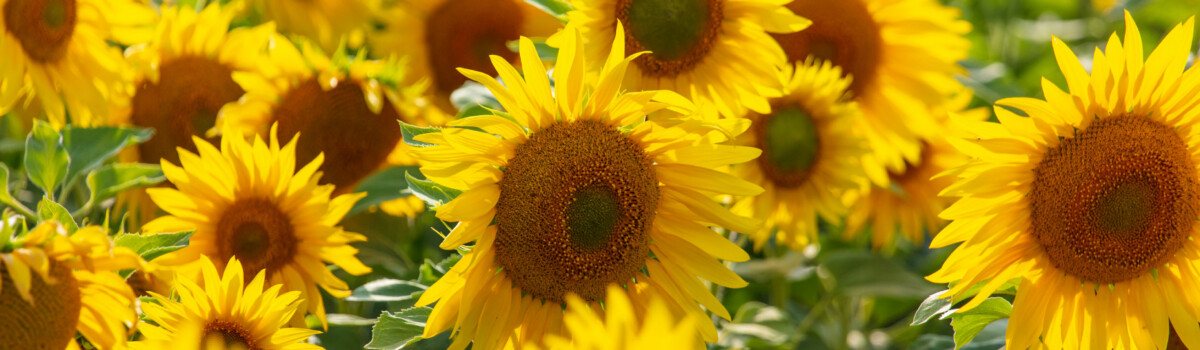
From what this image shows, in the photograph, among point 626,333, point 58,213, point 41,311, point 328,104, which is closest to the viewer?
point 626,333

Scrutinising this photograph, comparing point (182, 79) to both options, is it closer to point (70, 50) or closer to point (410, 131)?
point (70, 50)

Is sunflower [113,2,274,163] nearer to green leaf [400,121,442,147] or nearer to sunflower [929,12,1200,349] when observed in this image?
green leaf [400,121,442,147]

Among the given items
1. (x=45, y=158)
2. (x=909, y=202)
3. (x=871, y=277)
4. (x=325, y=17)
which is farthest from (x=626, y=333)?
(x=325, y=17)

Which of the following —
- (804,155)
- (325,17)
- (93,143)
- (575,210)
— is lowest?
(325,17)

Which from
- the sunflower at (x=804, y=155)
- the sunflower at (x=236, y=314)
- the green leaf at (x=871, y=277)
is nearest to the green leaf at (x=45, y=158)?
the sunflower at (x=236, y=314)

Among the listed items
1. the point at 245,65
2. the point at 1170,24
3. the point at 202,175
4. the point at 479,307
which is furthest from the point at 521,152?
the point at 1170,24

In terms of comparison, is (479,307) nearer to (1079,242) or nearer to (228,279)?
(228,279)

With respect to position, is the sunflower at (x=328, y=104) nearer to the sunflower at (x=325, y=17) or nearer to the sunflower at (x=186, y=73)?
the sunflower at (x=186, y=73)
